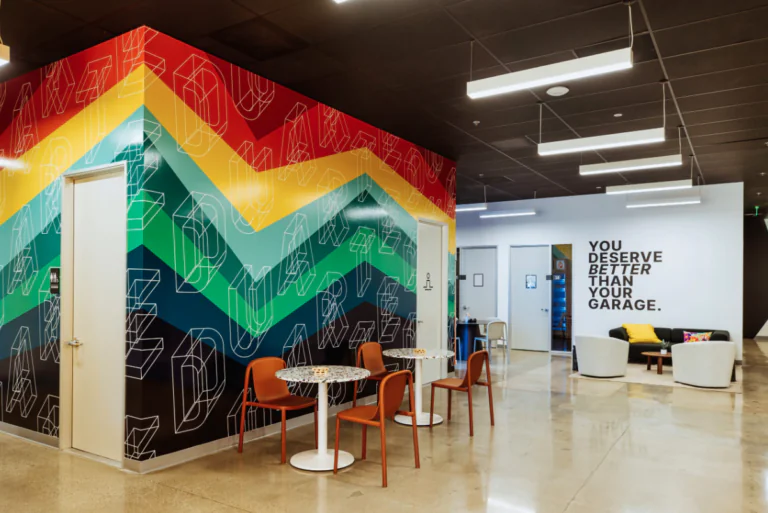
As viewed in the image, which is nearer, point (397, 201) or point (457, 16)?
point (457, 16)

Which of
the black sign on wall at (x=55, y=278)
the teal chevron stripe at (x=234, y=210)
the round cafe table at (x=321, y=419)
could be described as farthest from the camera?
the black sign on wall at (x=55, y=278)

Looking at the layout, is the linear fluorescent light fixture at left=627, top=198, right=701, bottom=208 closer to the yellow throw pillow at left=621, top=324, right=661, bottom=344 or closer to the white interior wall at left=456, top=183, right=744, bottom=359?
the white interior wall at left=456, top=183, right=744, bottom=359

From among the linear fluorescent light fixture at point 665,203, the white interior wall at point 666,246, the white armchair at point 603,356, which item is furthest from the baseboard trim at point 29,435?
the linear fluorescent light fixture at point 665,203

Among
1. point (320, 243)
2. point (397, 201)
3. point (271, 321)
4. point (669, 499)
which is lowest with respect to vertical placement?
point (669, 499)

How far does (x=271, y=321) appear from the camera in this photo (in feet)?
17.2

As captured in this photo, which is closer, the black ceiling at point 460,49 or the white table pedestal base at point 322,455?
the black ceiling at point 460,49

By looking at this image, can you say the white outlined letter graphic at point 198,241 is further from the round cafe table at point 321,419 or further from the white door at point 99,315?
the round cafe table at point 321,419

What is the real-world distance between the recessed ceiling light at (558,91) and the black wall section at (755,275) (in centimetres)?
1458

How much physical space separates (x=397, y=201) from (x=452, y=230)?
5.08 ft

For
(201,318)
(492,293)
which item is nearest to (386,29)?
(201,318)

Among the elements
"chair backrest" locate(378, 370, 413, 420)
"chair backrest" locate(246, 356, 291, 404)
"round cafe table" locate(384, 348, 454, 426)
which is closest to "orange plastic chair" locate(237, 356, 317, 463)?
"chair backrest" locate(246, 356, 291, 404)

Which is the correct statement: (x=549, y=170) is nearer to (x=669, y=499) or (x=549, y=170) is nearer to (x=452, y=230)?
(x=452, y=230)

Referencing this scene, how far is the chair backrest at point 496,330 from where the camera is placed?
393 inches

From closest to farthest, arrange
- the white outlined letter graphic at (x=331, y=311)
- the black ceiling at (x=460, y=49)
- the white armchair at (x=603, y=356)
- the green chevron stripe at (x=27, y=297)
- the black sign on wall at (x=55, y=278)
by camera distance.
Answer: the black ceiling at (x=460, y=49) < the black sign on wall at (x=55, y=278) < the green chevron stripe at (x=27, y=297) < the white outlined letter graphic at (x=331, y=311) < the white armchair at (x=603, y=356)
